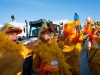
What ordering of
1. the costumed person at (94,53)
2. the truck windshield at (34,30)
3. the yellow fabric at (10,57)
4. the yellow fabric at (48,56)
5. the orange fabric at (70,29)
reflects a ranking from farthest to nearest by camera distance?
the truck windshield at (34,30) → the orange fabric at (70,29) → the costumed person at (94,53) → the yellow fabric at (48,56) → the yellow fabric at (10,57)

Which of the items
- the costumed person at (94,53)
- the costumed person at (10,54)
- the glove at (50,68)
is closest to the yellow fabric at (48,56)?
the glove at (50,68)

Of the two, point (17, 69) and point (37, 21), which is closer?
point (17, 69)

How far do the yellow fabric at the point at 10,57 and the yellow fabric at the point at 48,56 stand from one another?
342 millimetres

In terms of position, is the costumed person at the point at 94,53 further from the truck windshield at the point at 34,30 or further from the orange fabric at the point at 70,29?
the truck windshield at the point at 34,30

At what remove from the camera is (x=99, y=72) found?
12.6ft

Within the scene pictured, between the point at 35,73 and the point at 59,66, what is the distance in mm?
397

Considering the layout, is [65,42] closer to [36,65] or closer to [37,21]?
[36,65]

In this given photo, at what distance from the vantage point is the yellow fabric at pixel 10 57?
2217 mm

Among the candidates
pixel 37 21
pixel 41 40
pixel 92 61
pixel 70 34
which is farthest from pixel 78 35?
pixel 37 21

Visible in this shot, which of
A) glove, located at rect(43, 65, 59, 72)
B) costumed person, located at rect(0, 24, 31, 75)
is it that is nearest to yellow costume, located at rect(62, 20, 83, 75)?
glove, located at rect(43, 65, 59, 72)

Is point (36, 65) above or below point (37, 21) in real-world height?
below

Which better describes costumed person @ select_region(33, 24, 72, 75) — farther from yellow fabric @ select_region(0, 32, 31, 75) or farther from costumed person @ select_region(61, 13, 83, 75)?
costumed person @ select_region(61, 13, 83, 75)

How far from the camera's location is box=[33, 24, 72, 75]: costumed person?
8.68 feet

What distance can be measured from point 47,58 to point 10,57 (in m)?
A: 0.66
